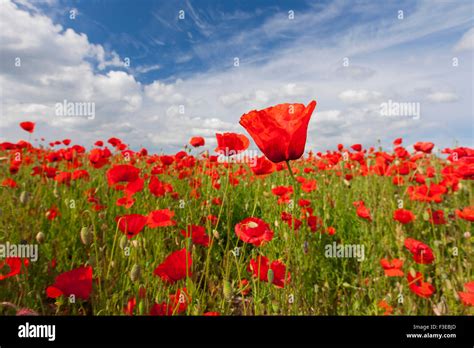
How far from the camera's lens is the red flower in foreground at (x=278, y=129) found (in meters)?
1.00

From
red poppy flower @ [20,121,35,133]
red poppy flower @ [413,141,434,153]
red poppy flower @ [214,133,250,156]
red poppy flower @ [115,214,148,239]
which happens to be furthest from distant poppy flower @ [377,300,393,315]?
red poppy flower @ [20,121,35,133]

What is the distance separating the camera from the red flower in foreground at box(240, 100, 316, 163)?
39.4 inches

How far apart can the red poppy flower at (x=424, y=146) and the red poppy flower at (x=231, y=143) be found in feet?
7.65

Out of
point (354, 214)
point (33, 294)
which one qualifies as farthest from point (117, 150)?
point (354, 214)

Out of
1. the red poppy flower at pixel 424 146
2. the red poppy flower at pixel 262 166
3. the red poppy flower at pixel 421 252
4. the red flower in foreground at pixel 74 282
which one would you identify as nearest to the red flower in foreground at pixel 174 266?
the red flower in foreground at pixel 74 282

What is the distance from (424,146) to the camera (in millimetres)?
3213

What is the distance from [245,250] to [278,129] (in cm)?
159

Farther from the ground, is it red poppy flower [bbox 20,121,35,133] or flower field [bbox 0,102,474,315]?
red poppy flower [bbox 20,121,35,133]

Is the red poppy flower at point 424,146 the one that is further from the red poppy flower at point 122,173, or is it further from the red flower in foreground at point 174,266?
the red flower in foreground at point 174,266

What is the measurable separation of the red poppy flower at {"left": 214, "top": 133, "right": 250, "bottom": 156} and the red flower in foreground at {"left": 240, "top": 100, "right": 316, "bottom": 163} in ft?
1.91

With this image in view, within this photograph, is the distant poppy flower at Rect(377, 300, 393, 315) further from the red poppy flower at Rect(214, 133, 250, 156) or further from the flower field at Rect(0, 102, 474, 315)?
the red poppy flower at Rect(214, 133, 250, 156)

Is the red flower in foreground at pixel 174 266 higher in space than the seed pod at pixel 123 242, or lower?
lower

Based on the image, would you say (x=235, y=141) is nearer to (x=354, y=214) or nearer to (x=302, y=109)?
(x=302, y=109)
